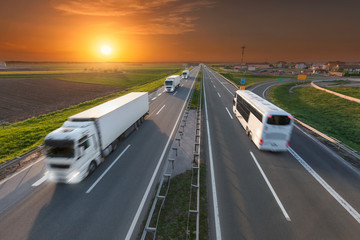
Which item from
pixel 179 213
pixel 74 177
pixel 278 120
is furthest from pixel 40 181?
pixel 278 120

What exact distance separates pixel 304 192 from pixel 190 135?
10.2 meters

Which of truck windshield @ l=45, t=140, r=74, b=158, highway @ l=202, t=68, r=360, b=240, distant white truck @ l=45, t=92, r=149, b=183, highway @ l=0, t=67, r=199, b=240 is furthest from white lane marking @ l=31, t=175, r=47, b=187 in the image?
highway @ l=202, t=68, r=360, b=240

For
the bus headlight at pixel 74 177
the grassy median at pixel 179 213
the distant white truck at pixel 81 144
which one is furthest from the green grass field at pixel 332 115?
the bus headlight at pixel 74 177

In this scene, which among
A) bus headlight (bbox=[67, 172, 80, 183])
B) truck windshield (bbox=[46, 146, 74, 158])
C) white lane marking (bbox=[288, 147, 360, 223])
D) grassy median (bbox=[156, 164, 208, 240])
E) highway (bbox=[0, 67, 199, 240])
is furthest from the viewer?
bus headlight (bbox=[67, 172, 80, 183])

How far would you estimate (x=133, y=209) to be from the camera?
349 inches

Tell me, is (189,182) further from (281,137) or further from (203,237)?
(281,137)

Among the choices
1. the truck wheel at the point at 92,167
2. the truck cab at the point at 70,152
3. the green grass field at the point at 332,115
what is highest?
the truck cab at the point at 70,152

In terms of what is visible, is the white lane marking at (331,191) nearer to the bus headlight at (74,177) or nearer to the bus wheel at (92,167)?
the bus wheel at (92,167)

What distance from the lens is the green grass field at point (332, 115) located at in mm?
20736

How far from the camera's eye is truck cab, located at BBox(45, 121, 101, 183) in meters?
9.25

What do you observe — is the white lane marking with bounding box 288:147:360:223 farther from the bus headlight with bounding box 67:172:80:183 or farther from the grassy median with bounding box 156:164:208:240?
the bus headlight with bounding box 67:172:80:183

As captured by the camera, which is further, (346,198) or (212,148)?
(212,148)

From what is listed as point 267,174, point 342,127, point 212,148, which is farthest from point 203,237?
point 342,127

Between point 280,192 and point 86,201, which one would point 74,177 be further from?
point 280,192
